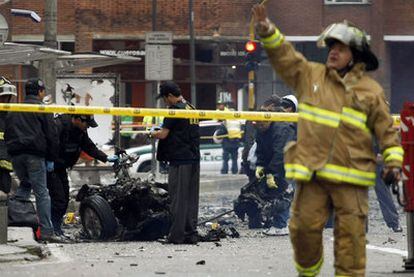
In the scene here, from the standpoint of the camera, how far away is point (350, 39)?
28.3 feet

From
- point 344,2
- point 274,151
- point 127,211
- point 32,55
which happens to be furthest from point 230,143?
point 127,211

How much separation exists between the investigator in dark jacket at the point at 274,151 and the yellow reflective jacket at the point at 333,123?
7566mm

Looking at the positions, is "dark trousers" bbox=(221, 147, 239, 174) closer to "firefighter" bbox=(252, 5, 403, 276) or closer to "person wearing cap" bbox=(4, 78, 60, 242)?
"person wearing cap" bbox=(4, 78, 60, 242)

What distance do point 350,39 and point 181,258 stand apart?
155 inches

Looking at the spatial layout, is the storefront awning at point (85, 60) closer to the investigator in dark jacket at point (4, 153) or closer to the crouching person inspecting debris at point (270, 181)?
the crouching person inspecting debris at point (270, 181)

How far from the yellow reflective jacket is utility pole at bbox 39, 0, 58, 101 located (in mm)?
12226

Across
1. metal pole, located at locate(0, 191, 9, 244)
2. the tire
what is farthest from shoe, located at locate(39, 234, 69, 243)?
metal pole, located at locate(0, 191, 9, 244)

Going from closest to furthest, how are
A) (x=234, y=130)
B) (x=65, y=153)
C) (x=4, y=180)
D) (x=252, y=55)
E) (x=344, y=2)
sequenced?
(x=4, y=180)
(x=65, y=153)
(x=252, y=55)
(x=234, y=130)
(x=344, y=2)

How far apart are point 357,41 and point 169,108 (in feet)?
18.7

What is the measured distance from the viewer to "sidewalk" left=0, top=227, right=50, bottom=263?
1156 cm

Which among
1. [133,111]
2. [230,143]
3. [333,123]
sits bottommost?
[230,143]

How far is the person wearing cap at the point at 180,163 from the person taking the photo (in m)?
13.9

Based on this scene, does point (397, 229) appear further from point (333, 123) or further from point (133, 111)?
point (333, 123)

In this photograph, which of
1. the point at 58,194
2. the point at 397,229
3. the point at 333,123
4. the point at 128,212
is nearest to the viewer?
the point at 333,123
